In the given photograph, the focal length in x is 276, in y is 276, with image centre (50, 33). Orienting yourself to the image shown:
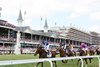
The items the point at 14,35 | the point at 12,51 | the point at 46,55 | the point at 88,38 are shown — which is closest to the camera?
the point at 46,55

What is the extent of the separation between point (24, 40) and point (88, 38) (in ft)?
316

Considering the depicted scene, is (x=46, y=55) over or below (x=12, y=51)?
over

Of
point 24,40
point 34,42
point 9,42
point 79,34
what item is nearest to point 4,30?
point 9,42

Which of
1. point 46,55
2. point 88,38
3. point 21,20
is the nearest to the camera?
point 46,55

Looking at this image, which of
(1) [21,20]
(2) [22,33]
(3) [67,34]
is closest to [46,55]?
(2) [22,33]

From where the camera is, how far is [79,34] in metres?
141

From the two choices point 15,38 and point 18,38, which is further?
Result: point 15,38

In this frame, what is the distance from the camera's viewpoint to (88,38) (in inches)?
Result: 6216

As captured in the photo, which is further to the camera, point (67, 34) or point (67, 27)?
point (67, 27)

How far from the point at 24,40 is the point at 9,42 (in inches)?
339

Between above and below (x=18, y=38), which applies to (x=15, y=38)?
below

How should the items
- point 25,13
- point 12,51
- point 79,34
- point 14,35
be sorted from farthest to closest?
point 79,34, point 25,13, point 14,35, point 12,51

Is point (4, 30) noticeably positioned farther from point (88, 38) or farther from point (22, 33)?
point (88, 38)

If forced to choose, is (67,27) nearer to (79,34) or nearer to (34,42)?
(79,34)
